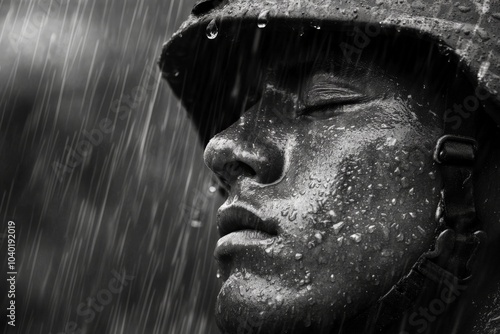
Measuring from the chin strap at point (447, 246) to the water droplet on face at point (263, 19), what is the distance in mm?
707

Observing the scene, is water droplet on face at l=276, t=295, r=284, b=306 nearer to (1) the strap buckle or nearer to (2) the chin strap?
(2) the chin strap

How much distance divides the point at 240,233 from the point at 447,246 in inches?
26.7

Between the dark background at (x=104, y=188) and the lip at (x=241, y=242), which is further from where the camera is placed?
the dark background at (x=104, y=188)

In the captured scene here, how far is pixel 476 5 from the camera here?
8.93 feet

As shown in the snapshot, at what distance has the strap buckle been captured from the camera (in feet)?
8.91

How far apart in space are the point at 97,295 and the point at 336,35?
3852mm

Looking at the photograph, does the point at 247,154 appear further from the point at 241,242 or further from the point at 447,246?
the point at 447,246

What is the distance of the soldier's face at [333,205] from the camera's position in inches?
105

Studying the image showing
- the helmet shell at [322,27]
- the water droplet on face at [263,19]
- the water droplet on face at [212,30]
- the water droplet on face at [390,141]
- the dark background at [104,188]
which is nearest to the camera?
the helmet shell at [322,27]

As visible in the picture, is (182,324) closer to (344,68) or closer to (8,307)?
(8,307)

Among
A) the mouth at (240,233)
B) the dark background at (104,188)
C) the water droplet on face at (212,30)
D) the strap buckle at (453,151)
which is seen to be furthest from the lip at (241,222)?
the dark background at (104,188)

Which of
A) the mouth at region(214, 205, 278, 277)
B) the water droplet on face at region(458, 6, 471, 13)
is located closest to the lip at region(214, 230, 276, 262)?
the mouth at region(214, 205, 278, 277)

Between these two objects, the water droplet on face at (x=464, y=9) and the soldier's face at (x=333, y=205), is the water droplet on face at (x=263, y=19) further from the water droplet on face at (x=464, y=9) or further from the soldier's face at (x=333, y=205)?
the water droplet on face at (x=464, y=9)

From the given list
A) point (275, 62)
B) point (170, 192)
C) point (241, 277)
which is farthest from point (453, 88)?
point (170, 192)
